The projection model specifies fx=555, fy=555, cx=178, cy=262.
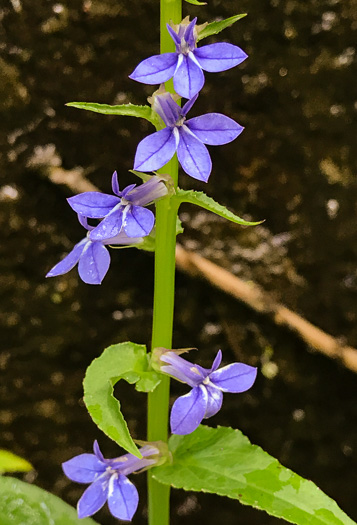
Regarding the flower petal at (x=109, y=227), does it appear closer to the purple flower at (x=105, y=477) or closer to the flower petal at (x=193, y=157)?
→ the flower petal at (x=193, y=157)

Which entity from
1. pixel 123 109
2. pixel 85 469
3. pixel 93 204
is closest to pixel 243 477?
pixel 85 469

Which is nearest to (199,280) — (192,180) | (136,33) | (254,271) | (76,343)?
(254,271)

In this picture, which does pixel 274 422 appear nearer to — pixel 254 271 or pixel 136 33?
pixel 254 271

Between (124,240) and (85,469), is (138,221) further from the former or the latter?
(85,469)

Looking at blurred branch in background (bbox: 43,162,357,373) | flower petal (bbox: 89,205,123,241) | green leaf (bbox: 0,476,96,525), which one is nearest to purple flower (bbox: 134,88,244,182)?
flower petal (bbox: 89,205,123,241)

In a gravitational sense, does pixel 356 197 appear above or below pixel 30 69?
below

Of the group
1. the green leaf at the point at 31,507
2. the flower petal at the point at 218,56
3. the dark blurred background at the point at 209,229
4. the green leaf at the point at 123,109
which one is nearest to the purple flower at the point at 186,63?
the flower petal at the point at 218,56

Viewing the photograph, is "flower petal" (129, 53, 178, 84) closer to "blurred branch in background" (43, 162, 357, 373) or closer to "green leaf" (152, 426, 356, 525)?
"green leaf" (152, 426, 356, 525)
